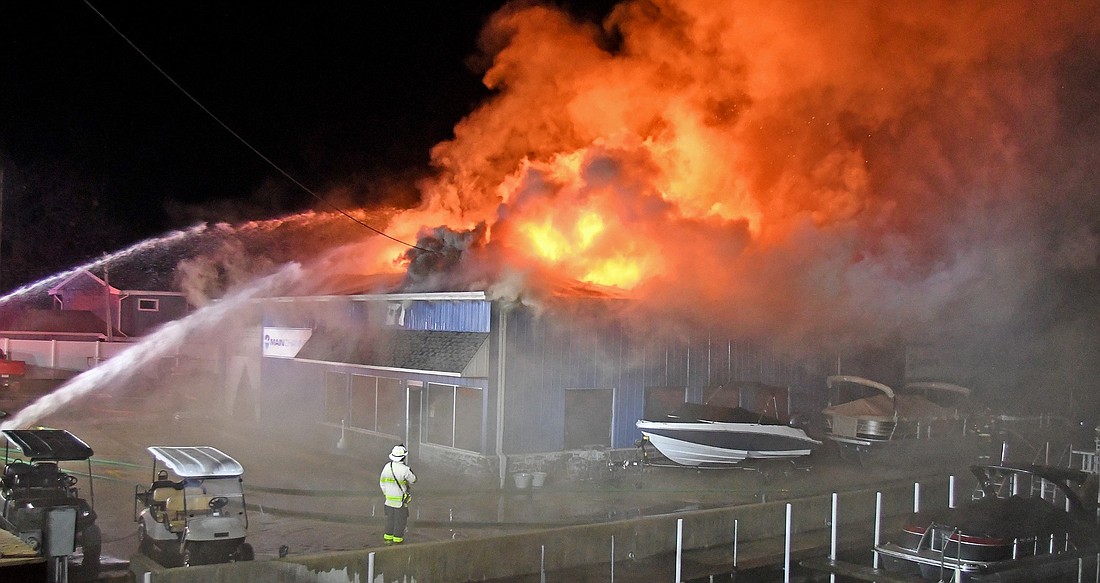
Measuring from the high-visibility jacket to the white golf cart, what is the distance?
75.0 inches

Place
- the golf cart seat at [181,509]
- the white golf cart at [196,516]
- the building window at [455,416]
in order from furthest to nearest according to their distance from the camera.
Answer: the building window at [455,416] < the golf cart seat at [181,509] < the white golf cart at [196,516]

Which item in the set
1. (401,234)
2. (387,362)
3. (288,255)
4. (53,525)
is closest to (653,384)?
(387,362)

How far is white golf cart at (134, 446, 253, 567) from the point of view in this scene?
32.9 ft

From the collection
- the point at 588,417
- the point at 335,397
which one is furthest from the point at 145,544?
the point at 335,397

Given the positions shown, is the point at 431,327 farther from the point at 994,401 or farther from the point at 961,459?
the point at 994,401

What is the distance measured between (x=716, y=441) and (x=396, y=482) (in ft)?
27.9

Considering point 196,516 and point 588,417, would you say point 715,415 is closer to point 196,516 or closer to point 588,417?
point 588,417

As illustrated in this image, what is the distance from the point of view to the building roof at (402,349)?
17625mm

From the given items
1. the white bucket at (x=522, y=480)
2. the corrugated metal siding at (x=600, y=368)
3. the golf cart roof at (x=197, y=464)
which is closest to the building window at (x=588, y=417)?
the corrugated metal siding at (x=600, y=368)

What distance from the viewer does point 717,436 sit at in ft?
58.9

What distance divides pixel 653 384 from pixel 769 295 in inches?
164

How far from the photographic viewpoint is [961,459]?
23.0 metres

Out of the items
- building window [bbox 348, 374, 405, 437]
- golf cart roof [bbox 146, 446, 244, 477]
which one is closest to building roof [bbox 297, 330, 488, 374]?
building window [bbox 348, 374, 405, 437]

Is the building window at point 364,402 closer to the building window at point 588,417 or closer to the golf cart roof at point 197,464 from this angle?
the building window at point 588,417
